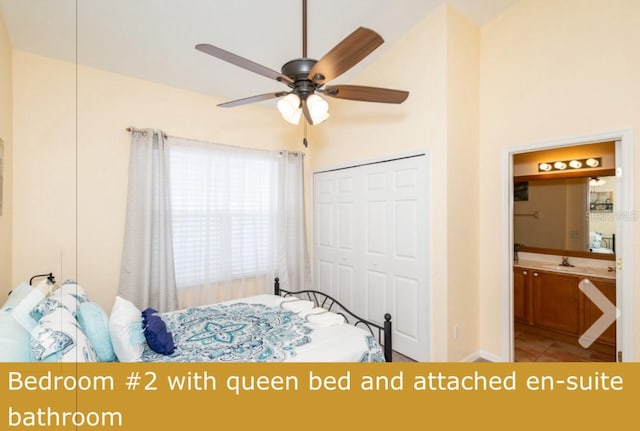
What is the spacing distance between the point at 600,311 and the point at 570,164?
148 centimetres

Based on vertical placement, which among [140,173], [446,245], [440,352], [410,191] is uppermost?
[140,173]

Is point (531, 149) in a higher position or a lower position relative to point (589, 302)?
higher

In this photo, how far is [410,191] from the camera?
8.35 ft

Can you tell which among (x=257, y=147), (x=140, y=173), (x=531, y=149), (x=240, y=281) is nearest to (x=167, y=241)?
(x=140, y=173)

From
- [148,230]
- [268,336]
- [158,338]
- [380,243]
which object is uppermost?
[148,230]

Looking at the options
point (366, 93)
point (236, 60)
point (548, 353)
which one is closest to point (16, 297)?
point (236, 60)

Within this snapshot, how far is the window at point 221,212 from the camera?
2.78 m

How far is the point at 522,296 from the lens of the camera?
3135mm

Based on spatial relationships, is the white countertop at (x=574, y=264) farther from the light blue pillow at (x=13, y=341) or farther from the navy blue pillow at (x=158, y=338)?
the light blue pillow at (x=13, y=341)

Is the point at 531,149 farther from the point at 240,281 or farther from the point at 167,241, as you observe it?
the point at 167,241

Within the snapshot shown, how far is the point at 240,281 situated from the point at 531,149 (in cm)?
305

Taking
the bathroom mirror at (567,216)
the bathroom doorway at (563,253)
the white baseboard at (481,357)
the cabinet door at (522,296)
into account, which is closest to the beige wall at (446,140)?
the white baseboard at (481,357)

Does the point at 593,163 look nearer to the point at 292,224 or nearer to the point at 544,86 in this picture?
the point at 544,86

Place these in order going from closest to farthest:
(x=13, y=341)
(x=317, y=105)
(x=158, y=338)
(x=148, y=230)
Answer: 1. (x=13, y=341)
2. (x=158, y=338)
3. (x=317, y=105)
4. (x=148, y=230)
